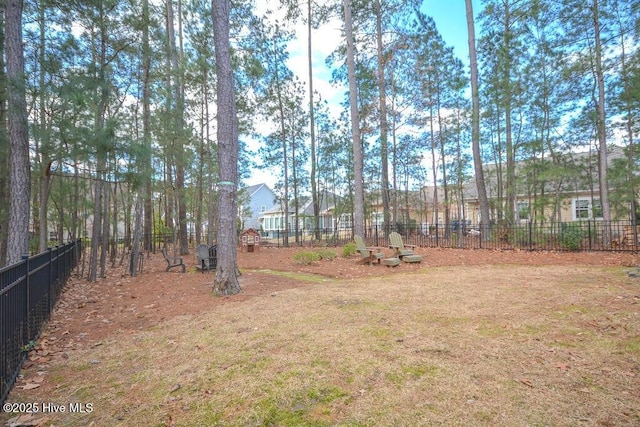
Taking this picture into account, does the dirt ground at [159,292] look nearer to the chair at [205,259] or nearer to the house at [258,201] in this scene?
the chair at [205,259]

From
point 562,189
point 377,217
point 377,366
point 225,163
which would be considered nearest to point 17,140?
point 225,163

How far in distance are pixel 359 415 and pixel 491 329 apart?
7.79 feet

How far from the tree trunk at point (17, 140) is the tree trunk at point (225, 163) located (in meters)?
3.66

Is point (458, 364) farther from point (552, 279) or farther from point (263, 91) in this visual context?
point (263, 91)

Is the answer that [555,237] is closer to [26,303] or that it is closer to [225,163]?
[225,163]

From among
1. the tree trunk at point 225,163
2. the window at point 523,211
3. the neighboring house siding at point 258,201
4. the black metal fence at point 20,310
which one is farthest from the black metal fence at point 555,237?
the neighboring house siding at point 258,201

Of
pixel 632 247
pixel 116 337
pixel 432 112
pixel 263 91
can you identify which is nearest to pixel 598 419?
pixel 116 337

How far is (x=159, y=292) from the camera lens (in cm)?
666

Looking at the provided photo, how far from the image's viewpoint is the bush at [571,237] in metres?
11.1

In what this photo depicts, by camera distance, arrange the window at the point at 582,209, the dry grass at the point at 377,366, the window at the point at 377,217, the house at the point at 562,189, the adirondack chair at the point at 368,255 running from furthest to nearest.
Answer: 1. the window at the point at 582,209
2. the window at the point at 377,217
3. the house at the point at 562,189
4. the adirondack chair at the point at 368,255
5. the dry grass at the point at 377,366

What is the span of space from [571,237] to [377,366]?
12.0 meters

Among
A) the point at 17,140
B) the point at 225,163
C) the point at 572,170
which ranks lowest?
the point at 225,163

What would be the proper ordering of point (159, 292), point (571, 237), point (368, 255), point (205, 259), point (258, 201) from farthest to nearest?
1. point (258, 201)
2. point (571, 237)
3. point (368, 255)
4. point (205, 259)
5. point (159, 292)

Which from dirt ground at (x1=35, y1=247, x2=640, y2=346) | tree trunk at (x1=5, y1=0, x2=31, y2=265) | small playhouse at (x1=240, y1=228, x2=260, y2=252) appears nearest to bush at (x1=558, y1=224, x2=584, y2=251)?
dirt ground at (x1=35, y1=247, x2=640, y2=346)
